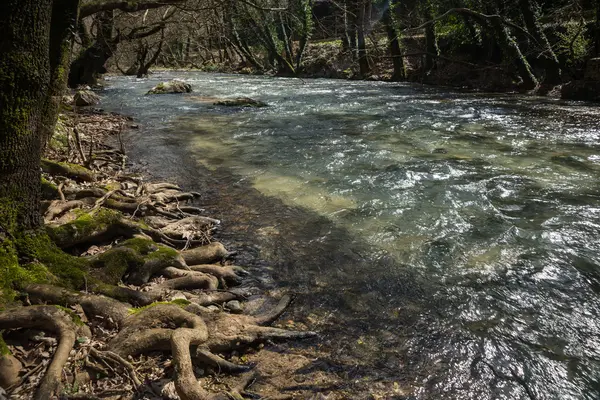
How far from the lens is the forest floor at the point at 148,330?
3008 mm

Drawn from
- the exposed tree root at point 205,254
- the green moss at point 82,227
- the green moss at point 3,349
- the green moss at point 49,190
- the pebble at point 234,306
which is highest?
the green moss at point 49,190

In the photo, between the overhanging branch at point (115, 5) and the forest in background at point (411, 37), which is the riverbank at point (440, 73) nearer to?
the forest in background at point (411, 37)

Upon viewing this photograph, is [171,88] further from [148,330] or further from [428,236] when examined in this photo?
[148,330]

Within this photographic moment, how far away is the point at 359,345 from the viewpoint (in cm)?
368

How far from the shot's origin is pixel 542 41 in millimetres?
18484

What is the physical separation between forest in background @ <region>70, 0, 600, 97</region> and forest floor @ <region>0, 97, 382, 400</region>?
4839 mm

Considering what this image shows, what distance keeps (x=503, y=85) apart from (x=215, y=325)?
→ 72.8ft

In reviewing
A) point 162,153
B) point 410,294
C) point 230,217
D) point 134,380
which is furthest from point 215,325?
point 162,153

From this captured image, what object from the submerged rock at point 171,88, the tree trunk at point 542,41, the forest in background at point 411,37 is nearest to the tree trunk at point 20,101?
the forest in background at point 411,37

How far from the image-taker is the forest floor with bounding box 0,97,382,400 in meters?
3.01

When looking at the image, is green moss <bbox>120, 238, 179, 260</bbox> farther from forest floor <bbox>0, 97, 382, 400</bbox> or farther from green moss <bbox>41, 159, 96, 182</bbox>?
green moss <bbox>41, 159, 96, 182</bbox>

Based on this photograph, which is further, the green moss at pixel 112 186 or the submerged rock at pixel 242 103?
the submerged rock at pixel 242 103

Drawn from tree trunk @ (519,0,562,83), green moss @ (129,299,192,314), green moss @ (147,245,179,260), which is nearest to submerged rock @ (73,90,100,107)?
green moss @ (147,245,179,260)

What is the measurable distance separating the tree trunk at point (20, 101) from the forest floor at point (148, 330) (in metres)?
0.75
